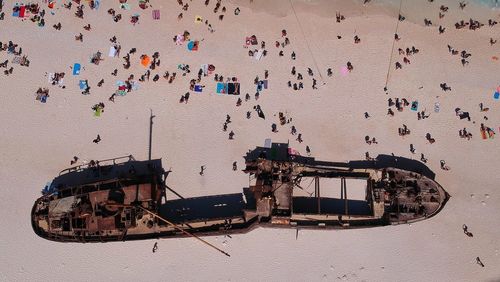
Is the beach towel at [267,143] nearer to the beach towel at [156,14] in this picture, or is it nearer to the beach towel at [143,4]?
the beach towel at [156,14]

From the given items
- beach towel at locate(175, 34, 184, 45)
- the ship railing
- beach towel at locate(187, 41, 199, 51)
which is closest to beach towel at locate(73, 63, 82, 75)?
the ship railing

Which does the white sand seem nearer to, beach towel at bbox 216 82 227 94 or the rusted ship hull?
beach towel at bbox 216 82 227 94

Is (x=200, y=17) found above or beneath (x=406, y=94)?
above

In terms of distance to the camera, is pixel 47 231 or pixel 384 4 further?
pixel 384 4

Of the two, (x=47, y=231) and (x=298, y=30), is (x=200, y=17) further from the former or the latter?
(x=47, y=231)

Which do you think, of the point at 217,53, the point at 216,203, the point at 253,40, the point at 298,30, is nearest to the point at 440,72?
the point at 298,30

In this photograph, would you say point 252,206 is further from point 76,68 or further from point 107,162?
point 76,68
